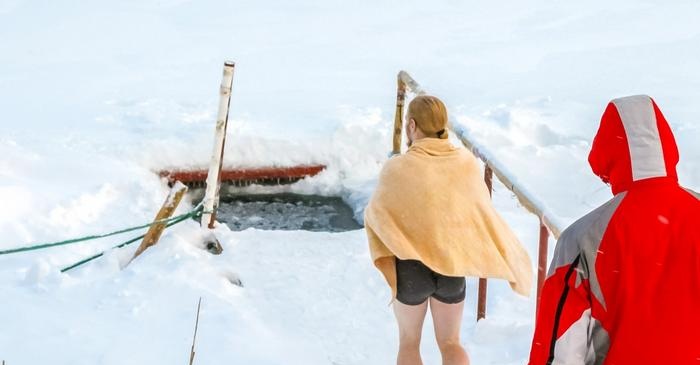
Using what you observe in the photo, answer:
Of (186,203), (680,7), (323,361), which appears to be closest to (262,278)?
(323,361)

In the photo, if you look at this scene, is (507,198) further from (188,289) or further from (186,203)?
(188,289)

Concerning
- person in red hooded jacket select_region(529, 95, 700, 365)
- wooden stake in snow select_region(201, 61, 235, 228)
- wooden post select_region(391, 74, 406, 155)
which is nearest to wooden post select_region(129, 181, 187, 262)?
wooden stake in snow select_region(201, 61, 235, 228)

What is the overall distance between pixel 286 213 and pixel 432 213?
529 centimetres

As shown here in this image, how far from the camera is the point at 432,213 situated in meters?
3.10

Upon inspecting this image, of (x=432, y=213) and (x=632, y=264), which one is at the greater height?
(x=632, y=264)

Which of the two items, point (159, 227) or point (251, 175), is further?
point (251, 175)

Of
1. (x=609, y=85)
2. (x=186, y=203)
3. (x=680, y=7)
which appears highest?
(x=680, y=7)

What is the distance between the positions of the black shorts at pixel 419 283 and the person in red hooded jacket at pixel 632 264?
47.7 inches

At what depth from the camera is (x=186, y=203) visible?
8312 millimetres

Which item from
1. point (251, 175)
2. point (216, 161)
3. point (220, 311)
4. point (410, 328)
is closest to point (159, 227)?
point (216, 161)

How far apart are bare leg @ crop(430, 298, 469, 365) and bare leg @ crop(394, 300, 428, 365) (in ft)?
0.18

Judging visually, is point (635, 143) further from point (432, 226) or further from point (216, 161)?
point (216, 161)

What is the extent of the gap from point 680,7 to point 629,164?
56.3ft

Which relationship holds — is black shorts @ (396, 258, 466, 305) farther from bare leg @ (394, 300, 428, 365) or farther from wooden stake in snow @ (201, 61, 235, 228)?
wooden stake in snow @ (201, 61, 235, 228)
